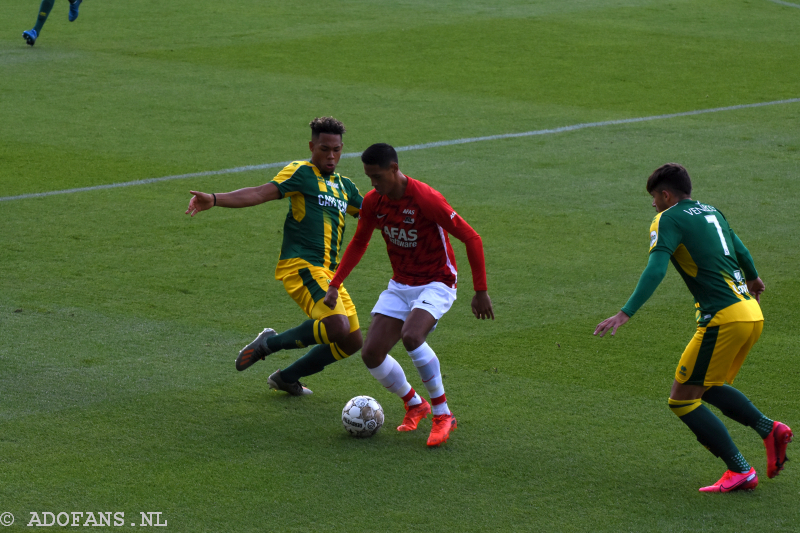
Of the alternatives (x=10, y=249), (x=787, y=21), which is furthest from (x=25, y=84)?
(x=787, y=21)

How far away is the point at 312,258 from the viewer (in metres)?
6.58

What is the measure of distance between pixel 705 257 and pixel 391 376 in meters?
2.15

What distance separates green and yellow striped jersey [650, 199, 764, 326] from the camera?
16.9ft

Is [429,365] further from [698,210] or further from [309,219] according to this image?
[698,210]

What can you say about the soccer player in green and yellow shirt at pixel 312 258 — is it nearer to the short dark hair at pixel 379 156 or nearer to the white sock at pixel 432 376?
the white sock at pixel 432 376

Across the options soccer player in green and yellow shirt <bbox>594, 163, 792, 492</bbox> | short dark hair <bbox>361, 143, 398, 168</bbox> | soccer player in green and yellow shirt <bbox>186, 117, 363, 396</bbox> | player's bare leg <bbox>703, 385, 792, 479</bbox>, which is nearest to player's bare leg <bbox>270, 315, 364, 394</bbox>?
soccer player in green and yellow shirt <bbox>186, 117, 363, 396</bbox>

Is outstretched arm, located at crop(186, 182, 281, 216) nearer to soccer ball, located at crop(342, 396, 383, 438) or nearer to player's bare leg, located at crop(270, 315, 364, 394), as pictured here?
player's bare leg, located at crop(270, 315, 364, 394)

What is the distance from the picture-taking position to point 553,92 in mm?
18094

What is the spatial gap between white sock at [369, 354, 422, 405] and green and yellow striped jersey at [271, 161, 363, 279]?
95 centimetres

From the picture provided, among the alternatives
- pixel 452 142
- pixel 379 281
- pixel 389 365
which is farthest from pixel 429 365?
pixel 452 142

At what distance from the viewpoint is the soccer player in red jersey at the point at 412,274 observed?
578 centimetres

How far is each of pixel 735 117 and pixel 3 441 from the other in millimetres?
13857

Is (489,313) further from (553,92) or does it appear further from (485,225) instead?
(553,92)

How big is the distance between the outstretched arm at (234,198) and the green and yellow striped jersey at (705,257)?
2.65 metres
